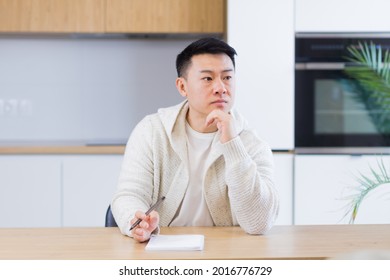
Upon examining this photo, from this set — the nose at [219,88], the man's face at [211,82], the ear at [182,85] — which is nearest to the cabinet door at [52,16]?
the ear at [182,85]

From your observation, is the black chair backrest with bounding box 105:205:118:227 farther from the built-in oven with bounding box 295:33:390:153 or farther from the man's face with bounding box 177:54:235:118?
the built-in oven with bounding box 295:33:390:153

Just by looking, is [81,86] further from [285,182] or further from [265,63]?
[285,182]

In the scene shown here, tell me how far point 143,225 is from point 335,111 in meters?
2.23

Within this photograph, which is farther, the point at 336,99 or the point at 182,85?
the point at 336,99

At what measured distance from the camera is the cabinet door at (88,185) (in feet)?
12.1

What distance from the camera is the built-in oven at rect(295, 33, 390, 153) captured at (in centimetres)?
366

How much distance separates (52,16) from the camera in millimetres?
3871

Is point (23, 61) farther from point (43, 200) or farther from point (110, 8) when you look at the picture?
point (43, 200)

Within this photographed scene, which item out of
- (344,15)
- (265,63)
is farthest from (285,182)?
(344,15)

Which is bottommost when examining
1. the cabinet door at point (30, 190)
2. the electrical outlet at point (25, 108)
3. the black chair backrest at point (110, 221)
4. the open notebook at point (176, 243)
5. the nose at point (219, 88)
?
the cabinet door at point (30, 190)

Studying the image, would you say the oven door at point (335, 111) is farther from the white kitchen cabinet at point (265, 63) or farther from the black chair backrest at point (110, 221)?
the black chair backrest at point (110, 221)
